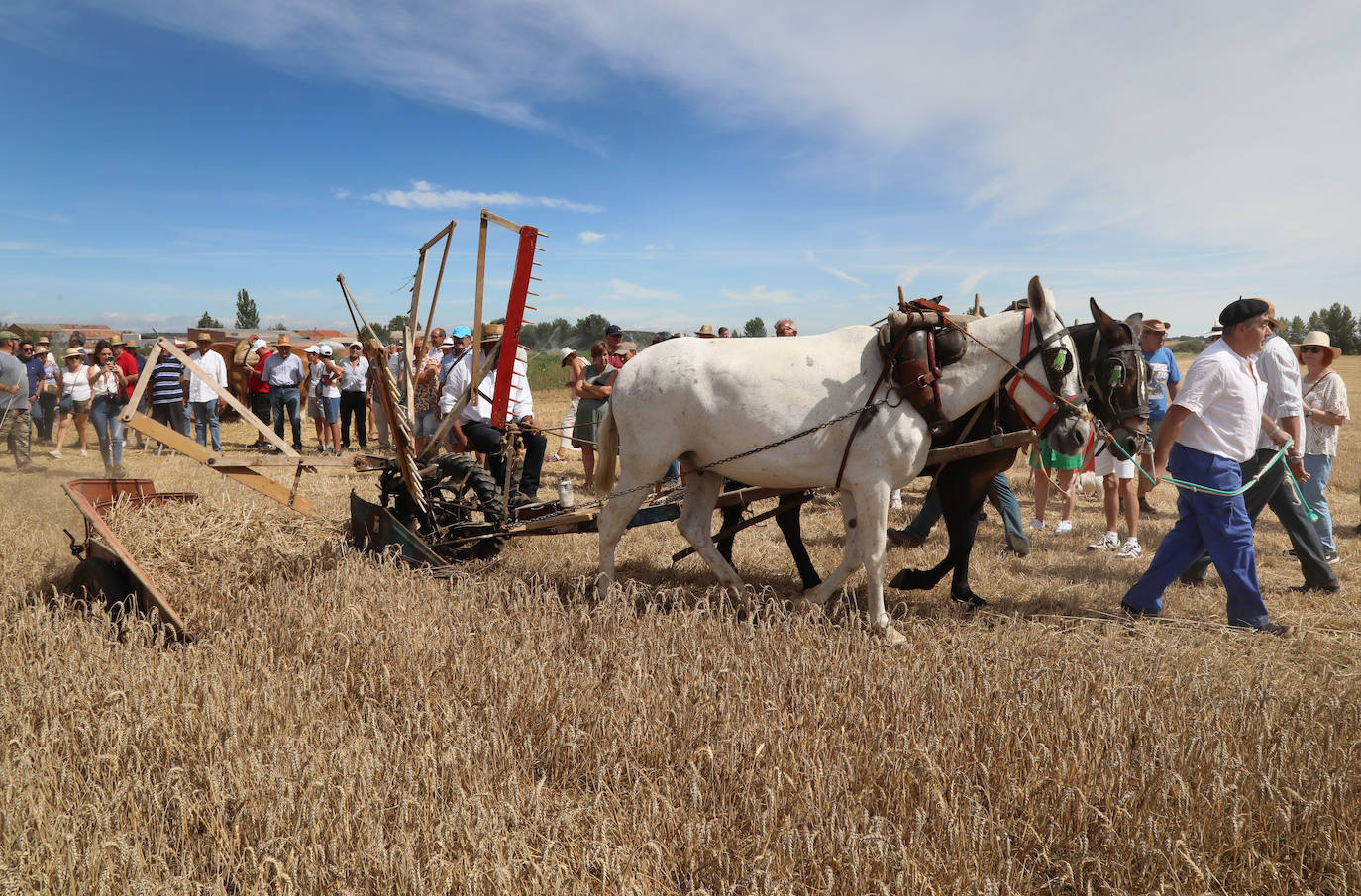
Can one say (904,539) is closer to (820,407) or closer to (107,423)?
(820,407)

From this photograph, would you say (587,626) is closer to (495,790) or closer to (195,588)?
(495,790)

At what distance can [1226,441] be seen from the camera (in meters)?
4.58

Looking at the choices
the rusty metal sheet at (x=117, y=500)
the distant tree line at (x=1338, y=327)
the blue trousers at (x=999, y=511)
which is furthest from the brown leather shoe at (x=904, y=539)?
the distant tree line at (x=1338, y=327)

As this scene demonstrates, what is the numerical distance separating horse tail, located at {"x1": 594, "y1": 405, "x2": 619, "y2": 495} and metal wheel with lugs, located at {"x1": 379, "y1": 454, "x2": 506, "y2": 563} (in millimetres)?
690

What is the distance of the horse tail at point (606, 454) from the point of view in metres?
5.16

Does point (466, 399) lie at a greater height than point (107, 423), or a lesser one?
greater

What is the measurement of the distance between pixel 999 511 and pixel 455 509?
4724 millimetres

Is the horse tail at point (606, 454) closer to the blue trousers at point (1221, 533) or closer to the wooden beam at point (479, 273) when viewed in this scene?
the wooden beam at point (479, 273)

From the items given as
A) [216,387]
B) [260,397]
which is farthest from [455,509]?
[260,397]

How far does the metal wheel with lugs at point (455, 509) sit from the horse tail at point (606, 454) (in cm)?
69

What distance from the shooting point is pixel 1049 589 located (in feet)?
19.0

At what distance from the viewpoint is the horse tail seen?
516 centimetres

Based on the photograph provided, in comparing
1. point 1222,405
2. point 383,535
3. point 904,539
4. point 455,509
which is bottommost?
point 904,539

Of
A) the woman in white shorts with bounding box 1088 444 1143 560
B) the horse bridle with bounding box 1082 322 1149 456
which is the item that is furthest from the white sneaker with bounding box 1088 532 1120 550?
the horse bridle with bounding box 1082 322 1149 456
